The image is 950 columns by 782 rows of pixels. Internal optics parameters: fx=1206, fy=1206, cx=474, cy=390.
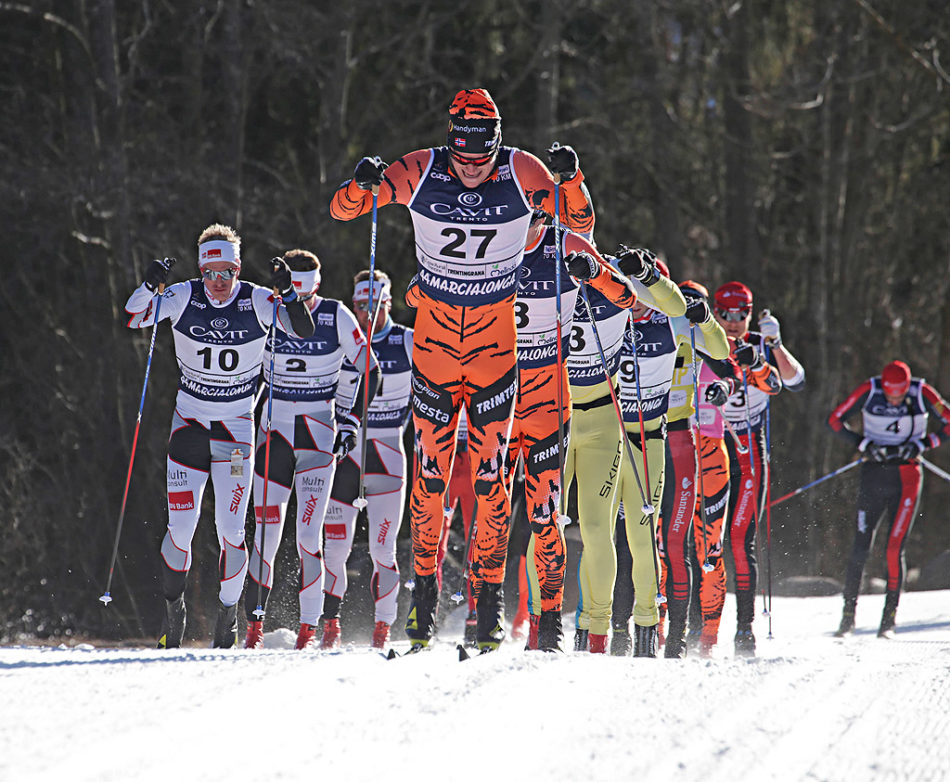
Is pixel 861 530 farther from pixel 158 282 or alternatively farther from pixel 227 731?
pixel 227 731

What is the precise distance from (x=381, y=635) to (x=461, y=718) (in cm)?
441

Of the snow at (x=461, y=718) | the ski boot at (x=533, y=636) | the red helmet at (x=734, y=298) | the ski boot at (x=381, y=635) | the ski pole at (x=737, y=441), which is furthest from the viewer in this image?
the ski pole at (x=737, y=441)

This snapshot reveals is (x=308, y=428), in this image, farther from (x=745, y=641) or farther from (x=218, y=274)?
(x=745, y=641)

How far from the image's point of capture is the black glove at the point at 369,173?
5.35 metres

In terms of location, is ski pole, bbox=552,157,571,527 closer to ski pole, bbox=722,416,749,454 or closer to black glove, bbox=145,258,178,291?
black glove, bbox=145,258,178,291

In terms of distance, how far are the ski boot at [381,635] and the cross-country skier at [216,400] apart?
146 cm

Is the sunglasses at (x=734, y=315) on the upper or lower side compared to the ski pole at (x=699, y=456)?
upper

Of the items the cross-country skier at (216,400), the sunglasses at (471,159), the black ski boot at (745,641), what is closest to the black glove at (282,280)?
the cross-country skier at (216,400)

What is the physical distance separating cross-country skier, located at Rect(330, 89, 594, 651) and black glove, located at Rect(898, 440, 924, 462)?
6062 mm

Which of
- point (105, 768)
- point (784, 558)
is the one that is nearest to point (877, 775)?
point (105, 768)

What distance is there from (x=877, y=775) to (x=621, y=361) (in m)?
4.11

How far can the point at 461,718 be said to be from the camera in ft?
13.3

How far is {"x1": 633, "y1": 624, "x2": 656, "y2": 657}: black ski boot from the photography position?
6.97 metres

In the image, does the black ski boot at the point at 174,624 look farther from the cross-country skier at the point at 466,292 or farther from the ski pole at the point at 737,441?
the ski pole at the point at 737,441
